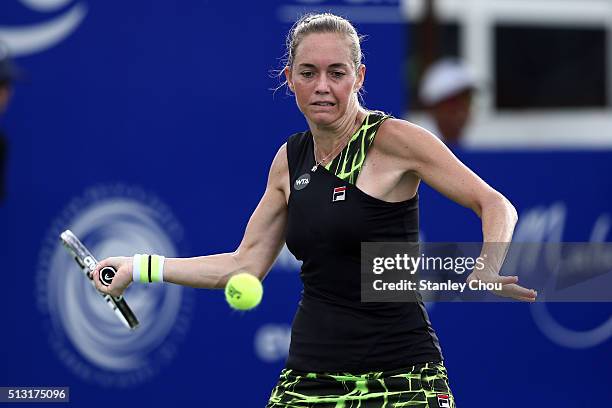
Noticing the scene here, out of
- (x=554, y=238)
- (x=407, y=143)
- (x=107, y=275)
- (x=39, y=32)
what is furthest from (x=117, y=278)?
(x=554, y=238)

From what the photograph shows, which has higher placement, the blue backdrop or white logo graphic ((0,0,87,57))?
white logo graphic ((0,0,87,57))

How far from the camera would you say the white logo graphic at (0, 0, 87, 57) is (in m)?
6.45

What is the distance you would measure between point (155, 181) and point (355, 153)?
2.85 metres

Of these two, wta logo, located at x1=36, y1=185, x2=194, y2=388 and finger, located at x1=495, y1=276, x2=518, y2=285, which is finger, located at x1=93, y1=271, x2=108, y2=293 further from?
wta logo, located at x1=36, y1=185, x2=194, y2=388

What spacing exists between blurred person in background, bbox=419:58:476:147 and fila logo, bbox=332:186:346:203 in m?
3.85

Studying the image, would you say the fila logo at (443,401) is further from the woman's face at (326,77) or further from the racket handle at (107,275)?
the racket handle at (107,275)

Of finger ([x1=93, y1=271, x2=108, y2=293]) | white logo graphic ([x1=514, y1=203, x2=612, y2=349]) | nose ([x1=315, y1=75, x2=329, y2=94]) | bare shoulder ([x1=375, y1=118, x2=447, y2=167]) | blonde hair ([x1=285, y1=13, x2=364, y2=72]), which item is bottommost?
finger ([x1=93, y1=271, x2=108, y2=293])

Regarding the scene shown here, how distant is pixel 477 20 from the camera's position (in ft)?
32.8

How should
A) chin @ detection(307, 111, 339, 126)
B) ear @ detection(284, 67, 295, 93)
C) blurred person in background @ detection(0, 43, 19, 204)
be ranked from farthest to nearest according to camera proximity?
blurred person in background @ detection(0, 43, 19, 204)
ear @ detection(284, 67, 295, 93)
chin @ detection(307, 111, 339, 126)

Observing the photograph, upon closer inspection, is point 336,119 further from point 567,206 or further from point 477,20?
point 477,20

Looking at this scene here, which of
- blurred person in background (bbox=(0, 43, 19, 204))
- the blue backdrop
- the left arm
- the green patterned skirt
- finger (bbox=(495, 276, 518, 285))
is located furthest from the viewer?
the blue backdrop

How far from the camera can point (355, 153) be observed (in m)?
3.95

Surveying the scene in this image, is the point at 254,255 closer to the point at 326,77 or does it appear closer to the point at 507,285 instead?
the point at 326,77

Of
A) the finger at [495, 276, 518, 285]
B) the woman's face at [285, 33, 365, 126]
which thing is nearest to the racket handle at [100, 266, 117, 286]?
Answer: the woman's face at [285, 33, 365, 126]
